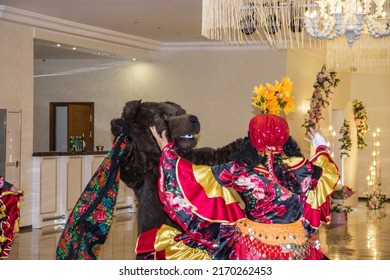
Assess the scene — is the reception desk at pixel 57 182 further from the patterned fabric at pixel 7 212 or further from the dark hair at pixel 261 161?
the dark hair at pixel 261 161

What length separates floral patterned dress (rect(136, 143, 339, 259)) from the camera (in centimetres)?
451

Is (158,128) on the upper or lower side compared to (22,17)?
lower

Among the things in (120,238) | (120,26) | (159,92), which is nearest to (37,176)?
(120,238)

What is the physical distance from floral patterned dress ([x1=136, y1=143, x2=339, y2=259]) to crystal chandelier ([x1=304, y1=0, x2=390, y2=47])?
6.99 feet

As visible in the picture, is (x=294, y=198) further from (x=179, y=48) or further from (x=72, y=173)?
(x=179, y=48)

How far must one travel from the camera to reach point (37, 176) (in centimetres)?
1242

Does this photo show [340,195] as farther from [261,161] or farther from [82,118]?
[261,161]

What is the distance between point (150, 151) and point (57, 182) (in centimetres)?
771

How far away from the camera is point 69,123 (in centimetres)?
1700

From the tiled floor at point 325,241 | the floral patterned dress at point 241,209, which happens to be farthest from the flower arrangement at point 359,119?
the floral patterned dress at point 241,209

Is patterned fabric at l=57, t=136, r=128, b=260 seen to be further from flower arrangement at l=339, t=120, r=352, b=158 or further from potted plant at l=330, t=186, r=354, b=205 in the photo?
flower arrangement at l=339, t=120, r=352, b=158

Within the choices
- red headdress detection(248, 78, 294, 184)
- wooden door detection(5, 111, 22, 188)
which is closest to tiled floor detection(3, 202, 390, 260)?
wooden door detection(5, 111, 22, 188)

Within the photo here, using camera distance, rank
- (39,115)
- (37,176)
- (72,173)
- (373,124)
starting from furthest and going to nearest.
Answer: (373,124) < (39,115) < (72,173) < (37,176)

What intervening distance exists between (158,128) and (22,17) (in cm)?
699
